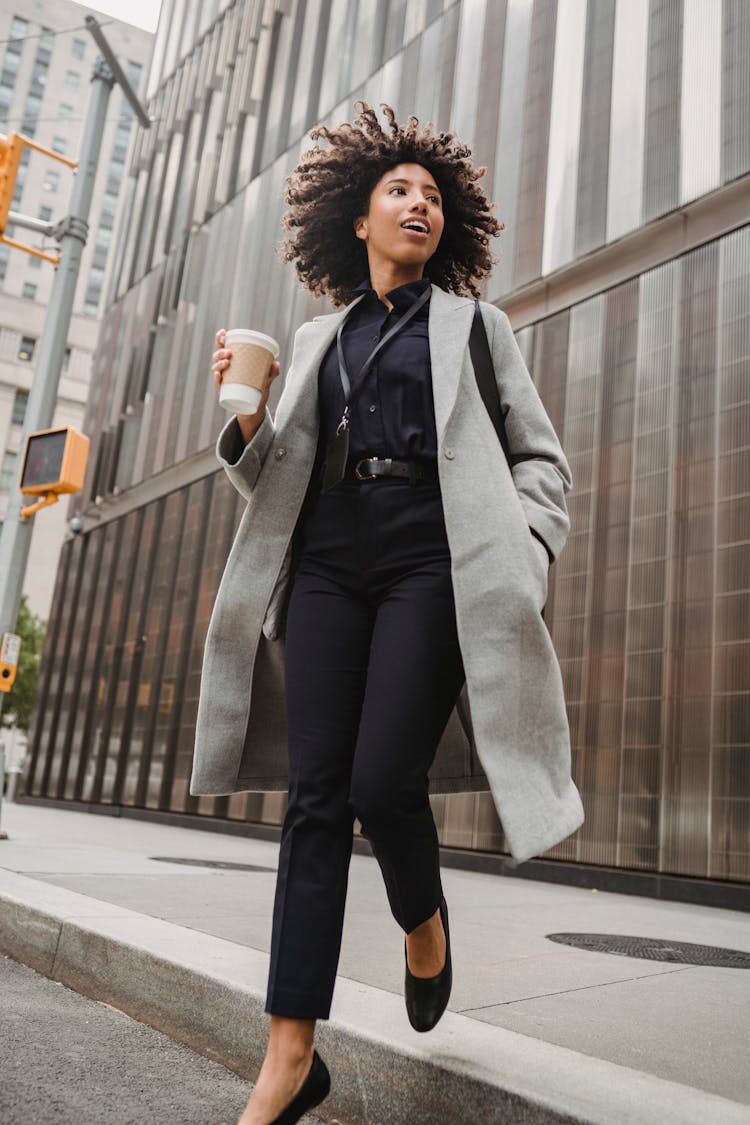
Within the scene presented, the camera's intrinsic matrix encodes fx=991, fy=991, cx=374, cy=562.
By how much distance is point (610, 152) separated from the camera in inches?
367

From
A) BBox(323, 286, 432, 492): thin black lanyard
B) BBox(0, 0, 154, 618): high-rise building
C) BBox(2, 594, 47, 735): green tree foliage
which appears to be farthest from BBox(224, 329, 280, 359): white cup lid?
BBox(0, 0, 154, 618): high-rise building

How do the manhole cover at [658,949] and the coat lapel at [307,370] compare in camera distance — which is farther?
the manhole cover at [658,949]

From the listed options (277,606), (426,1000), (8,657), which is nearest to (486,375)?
(277,606)

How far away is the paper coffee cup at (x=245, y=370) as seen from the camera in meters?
2.07

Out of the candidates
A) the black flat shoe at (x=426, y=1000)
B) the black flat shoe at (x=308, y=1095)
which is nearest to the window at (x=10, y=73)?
the black flat shoe at (x=426, y=1000)

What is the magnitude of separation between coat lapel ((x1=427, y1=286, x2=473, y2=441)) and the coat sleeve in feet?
Answer: 0.32

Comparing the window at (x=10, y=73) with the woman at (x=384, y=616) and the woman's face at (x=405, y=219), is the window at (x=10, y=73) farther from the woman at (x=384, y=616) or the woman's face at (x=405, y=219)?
the woman at (x=384, y=616)

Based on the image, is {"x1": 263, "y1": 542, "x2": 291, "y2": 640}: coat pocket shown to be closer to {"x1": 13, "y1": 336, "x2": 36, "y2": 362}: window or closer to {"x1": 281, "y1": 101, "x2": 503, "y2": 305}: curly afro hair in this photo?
{"x1": 281, "y1": 101, "x2": 503, "y2": 305}: curly afro hair

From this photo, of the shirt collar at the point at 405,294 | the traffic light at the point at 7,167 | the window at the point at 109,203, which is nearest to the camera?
the shirt collar at the point at 405,294

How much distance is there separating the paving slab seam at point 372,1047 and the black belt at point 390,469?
1.21 meters

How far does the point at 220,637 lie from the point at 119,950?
140 centimetres

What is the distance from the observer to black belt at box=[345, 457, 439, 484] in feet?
7.04

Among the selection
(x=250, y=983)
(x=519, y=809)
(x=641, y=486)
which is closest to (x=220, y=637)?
(x=519, y=809)

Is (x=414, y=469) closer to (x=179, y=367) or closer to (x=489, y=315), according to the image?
(x=489, y=315)
